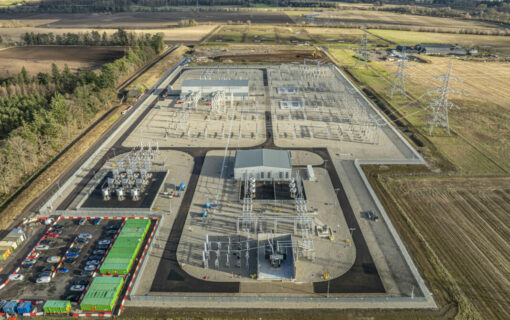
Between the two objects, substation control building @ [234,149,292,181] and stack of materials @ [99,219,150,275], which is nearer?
stack of materials @ [99,219,150,275]

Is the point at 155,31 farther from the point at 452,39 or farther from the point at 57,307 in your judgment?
the point at 57,307

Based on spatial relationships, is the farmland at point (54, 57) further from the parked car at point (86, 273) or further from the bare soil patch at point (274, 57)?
the parked car at point (86, 273)

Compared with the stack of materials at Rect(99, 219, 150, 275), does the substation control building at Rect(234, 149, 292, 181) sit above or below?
above

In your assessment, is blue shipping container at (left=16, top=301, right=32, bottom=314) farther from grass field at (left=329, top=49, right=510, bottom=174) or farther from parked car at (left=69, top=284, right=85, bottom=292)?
grass field at (left=329, top=49, right=510, bottom=174)

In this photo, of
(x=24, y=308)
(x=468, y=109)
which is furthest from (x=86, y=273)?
(x=468, y=109)

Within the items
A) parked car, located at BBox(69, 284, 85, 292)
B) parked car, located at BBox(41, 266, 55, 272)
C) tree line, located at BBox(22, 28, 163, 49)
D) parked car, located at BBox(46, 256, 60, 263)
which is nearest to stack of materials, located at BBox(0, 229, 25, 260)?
parked car, located at BBox(46, 256, 60, 263)

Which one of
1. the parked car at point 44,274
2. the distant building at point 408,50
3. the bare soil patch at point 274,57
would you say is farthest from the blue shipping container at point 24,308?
the distant building at point 408,50
